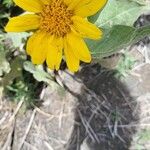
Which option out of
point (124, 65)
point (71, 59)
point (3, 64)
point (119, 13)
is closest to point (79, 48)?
point (71, 59)

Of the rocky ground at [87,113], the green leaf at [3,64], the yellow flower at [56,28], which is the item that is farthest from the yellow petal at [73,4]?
the rocky ground at [87,113]

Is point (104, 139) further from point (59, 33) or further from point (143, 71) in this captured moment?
point (59, 33)

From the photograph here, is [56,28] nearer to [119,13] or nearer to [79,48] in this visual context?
[79,48]

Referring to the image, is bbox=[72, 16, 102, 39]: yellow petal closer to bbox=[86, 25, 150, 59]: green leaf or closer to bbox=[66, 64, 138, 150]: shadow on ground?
bbox=[86, 25, 150, 59]: green leaf

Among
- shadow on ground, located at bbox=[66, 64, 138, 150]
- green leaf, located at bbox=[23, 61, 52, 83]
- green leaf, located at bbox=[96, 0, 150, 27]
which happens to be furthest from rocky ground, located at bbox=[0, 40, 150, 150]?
green leaf, located at bbox=[96, 0, 150, 27]

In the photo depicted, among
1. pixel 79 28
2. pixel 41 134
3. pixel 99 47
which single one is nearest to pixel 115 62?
pixel 41 134

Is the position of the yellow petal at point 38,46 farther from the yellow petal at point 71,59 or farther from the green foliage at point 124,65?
the green foliage at point 124,65
